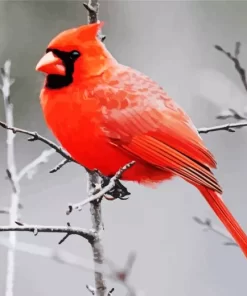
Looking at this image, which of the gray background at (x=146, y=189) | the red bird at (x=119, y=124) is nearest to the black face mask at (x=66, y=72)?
the red bird at (x=119, y=124)

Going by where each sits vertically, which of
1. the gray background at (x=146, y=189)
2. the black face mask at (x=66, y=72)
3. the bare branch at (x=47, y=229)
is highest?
the black face mask at (x=66, y=72)

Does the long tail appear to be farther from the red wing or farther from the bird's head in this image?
the bird's head

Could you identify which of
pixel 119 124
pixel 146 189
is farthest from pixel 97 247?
pixel 146 189

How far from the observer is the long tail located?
890 mm

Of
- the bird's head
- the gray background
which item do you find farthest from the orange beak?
the gray background

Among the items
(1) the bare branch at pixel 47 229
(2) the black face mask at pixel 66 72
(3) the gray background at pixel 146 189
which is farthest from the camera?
(3) the gray background at pixel 146 189

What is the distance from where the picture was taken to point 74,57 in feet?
2.82

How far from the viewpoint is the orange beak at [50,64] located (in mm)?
831

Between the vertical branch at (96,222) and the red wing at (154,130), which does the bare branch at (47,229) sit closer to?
the vertical branch at (96,222)

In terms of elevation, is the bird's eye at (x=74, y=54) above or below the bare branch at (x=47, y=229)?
above

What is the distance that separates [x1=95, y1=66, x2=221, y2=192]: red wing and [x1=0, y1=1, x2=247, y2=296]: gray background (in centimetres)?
44

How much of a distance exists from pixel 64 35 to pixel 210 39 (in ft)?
3.58

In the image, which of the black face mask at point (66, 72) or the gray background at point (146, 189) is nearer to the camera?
the black face mask at point (66, 72)

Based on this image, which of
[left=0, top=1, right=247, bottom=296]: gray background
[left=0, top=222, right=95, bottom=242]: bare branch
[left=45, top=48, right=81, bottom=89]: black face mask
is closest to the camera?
[left=0, top=222, right=95, bottom=242]: bare branch
